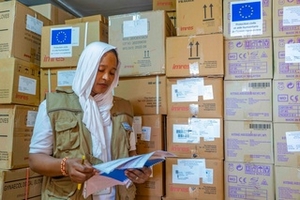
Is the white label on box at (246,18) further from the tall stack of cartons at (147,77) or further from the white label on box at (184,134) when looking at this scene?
the white label on box at (184,134)

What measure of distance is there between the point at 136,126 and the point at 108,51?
55 cm

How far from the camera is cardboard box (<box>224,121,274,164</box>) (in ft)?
5.30

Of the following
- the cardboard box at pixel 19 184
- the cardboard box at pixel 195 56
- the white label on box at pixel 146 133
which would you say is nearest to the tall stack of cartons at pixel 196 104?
the cardboard box at pixel 195 56

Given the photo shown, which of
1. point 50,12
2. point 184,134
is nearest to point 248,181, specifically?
point 184,134

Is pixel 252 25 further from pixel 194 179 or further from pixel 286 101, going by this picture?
pixel 194 179

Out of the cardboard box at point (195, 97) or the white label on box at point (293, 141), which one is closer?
the white label on box at point (293, 141)

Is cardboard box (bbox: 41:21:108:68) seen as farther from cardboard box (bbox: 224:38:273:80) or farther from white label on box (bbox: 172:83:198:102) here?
cardboard box (bbox: 224:38:273:80)

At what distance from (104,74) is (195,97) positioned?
22.6 inches

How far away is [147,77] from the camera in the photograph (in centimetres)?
184

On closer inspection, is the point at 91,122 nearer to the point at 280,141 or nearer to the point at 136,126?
the point at 136,126

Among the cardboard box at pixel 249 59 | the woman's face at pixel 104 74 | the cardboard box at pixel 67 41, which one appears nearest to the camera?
the woman's face at pixel 104 74

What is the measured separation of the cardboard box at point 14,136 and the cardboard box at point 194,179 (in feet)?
2.84

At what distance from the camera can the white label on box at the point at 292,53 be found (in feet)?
5.26

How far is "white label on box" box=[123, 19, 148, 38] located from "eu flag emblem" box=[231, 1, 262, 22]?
0.53 m
